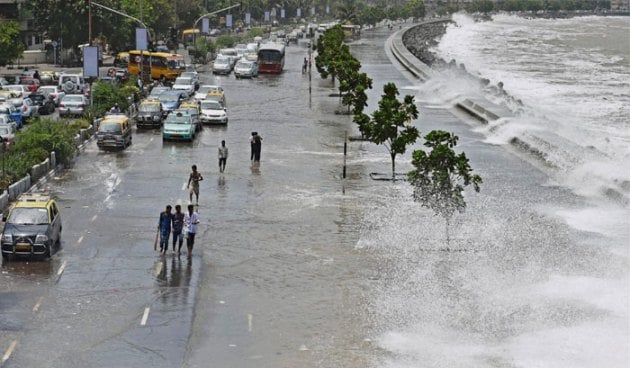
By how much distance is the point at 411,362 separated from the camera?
21688mm

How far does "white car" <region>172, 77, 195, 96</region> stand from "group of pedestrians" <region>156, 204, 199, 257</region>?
43925 mm

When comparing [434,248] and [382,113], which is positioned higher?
[382,113]

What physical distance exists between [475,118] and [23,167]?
114 feet

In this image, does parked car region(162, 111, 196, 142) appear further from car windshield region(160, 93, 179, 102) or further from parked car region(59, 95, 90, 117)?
car windshield region(160, 93, 179, 102)

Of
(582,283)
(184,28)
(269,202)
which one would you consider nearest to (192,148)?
(269,202)

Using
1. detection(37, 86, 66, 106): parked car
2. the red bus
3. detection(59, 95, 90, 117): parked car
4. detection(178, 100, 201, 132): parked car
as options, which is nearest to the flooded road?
detection(178, 100, 201, 132): parked car

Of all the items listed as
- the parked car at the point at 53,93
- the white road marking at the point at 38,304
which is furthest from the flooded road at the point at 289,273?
the parked car at the point at 53,93

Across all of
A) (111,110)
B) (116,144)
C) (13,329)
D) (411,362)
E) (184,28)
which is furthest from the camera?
(184,28)

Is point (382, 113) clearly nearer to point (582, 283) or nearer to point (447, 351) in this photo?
point (582, 283)

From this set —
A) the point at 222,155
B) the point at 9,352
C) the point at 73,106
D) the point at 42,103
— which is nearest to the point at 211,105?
the point at 73,106

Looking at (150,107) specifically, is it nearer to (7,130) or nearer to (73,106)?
(73,106)

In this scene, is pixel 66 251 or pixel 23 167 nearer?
pixel 66 251

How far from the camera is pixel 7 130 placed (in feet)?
168

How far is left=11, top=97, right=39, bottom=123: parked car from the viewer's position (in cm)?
6109
